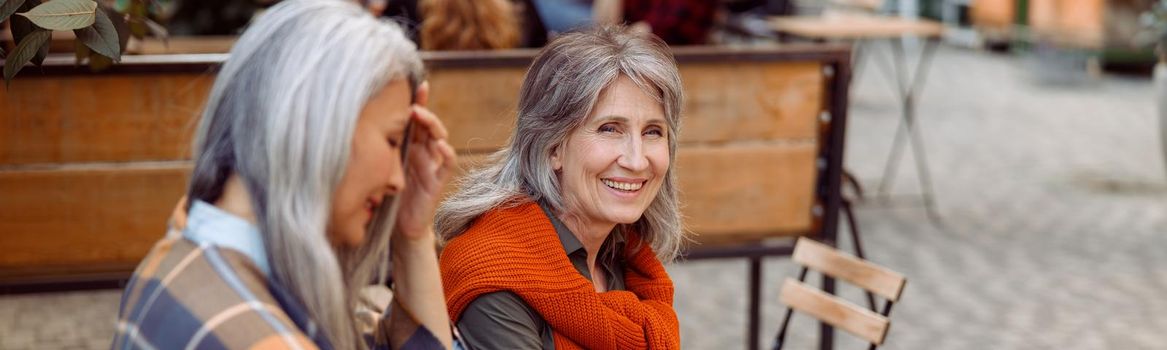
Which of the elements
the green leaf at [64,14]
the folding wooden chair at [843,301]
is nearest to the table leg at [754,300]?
the folding wooden chair at [843,301]

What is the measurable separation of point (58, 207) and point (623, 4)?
288 cm

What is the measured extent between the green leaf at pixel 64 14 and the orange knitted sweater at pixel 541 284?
0.75 m

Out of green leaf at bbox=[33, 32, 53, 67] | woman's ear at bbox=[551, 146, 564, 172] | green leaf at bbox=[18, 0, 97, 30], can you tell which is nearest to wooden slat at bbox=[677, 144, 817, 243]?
woman's ear at bbox=[551, 146, 564, 172]

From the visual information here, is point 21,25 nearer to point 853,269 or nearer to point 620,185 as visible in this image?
point 620,185

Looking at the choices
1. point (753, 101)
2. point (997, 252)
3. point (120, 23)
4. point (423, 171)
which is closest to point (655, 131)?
point (423, 171)

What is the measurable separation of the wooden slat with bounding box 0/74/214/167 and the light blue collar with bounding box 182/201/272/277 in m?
2.21

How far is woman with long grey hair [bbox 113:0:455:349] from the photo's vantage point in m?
1.32

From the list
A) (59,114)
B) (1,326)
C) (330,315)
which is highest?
(330,315)

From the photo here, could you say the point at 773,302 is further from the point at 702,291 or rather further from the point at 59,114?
the point at 59,114

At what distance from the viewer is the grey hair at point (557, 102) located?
2.41m

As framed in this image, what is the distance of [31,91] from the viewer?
3.55m

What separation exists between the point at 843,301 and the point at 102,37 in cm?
203

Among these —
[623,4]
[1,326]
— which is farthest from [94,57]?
[623,4]

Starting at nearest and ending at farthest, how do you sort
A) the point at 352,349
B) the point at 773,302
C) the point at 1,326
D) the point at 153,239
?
the point at 352,349 → the point at 153,239 → the point at 1,326 → the point at 773,302
